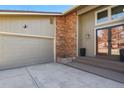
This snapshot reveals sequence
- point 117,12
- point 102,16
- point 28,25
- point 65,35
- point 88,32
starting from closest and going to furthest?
point 117,12 < point 102,16 < point 88,32 < point 28,25 < point 65,35

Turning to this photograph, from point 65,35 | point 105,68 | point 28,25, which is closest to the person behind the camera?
point 105,68

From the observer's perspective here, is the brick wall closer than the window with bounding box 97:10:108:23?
No

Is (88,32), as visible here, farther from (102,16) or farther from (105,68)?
(105,68)

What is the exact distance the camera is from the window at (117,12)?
694 cm

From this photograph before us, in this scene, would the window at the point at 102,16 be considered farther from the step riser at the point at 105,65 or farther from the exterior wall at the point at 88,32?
the step riser at the point at 105,65

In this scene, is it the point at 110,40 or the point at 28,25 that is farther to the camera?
the point at 28,25

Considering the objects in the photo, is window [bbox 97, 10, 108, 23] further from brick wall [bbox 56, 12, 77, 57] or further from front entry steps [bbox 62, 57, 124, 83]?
front entry steps [bbox 62, 57, 124, 83]

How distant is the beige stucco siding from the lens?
28.8ft

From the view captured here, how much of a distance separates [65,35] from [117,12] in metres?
4.40

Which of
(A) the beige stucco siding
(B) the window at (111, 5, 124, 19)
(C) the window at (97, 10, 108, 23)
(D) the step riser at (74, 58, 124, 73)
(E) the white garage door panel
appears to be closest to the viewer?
(D) the step riser at (74, 58, 124, 73)

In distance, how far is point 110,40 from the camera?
756 centimetres

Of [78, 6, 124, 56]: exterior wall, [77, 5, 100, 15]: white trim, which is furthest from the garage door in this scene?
[77, 5, 100, 15]: white trim

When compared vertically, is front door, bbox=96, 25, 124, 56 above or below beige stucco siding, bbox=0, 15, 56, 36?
below

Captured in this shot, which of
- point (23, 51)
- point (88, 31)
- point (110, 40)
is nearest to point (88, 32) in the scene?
point (88, 31)
